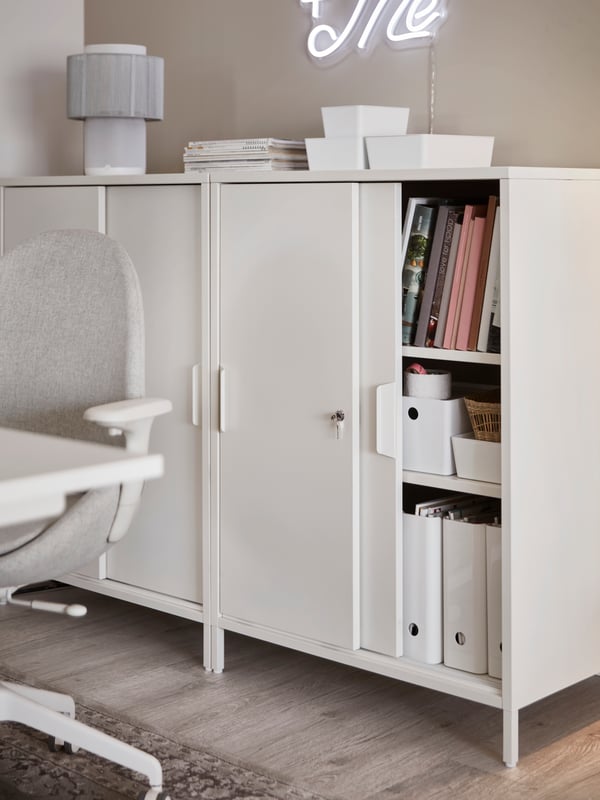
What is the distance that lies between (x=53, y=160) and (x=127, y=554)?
1.44 m

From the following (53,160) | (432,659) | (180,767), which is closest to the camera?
(180,767)

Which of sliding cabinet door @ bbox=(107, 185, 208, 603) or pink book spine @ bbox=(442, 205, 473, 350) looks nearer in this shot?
pink book spine @ bbox=(442, 205, 473, 350)

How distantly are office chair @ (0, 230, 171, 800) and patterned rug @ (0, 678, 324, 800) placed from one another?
8cm

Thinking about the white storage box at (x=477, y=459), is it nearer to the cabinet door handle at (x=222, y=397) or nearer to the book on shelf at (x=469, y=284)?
the book on shelf at (x=469, y=284)

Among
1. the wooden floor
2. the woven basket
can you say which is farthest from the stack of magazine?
the wooden floor

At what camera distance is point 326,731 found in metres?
2.41

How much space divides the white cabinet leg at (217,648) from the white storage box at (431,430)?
27.7 inches

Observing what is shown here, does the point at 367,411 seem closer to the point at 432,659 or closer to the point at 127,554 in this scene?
the point at 432,659

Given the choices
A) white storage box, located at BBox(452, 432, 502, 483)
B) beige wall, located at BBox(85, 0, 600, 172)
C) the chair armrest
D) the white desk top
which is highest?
beige wall, located at BBox(85, 0, 600, 172)

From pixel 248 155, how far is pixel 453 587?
3.64 feet

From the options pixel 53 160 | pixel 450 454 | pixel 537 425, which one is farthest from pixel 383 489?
pixel 53 160

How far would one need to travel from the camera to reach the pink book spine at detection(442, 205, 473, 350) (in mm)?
2277

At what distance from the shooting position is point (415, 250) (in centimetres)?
236

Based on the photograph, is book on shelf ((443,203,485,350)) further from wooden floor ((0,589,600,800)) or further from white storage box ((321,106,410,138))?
wooden floor ((0,589,600,800))
